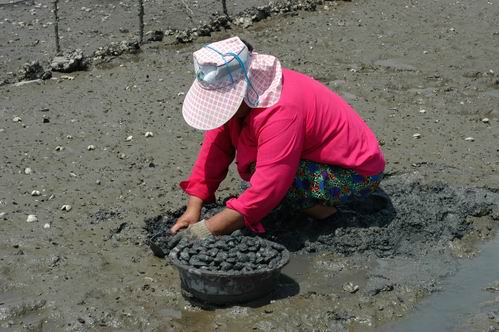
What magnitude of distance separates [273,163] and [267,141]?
12cm

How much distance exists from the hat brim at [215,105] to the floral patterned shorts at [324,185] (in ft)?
2.02

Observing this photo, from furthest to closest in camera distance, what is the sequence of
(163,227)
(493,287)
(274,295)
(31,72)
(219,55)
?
1. (31,72)
2. (163,227)
3. (493,287)
4. (274,295)
5. (219,55)

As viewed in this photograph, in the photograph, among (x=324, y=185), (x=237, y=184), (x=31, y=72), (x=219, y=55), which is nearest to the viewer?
(x=219, y=55)

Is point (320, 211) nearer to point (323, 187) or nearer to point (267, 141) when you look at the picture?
point (323, 187)

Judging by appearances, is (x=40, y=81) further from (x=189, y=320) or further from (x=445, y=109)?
(x=189, y=320)

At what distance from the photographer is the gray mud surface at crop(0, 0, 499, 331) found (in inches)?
152

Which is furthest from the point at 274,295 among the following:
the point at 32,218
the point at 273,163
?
the point at 32,218

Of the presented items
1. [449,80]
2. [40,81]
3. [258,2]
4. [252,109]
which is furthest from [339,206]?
[258,2]

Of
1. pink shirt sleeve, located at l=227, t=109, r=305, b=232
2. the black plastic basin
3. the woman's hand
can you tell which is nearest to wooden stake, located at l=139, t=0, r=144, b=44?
the woman's hand

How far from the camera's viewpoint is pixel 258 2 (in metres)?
10.7

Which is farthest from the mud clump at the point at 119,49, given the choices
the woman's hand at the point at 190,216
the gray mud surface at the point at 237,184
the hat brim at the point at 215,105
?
the hat brim at the point at 215,105

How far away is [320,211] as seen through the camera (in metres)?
4.48

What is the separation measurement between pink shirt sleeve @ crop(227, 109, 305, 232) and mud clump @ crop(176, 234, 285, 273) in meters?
0.18

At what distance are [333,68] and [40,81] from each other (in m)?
2.85
